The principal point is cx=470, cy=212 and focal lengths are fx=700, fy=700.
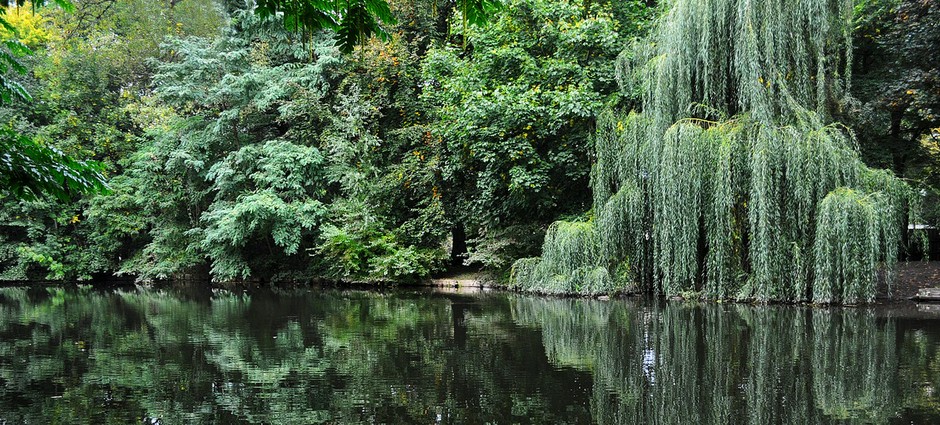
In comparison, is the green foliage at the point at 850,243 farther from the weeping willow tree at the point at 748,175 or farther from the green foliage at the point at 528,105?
the green foliage at the point at 528,105

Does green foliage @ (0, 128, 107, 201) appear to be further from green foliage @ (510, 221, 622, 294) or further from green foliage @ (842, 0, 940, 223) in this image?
green foliage @ (842, 0, 940, 223)

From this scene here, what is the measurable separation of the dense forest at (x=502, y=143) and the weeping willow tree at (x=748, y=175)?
0.14 ft

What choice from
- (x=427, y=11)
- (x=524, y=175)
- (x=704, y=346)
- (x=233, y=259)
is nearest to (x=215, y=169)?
(x=233, y=259)

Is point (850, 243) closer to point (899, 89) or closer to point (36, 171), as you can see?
point (899, 89)

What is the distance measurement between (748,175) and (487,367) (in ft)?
23.5

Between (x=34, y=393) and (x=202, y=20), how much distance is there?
77.7 ft

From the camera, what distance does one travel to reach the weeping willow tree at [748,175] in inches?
443

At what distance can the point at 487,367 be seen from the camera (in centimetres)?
676

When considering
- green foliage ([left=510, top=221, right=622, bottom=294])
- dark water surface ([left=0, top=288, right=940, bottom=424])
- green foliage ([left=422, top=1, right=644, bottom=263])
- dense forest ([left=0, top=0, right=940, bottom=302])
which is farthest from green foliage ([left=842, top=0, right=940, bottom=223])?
dark water surface ([left=0, top=288, right=940, bottom=424])

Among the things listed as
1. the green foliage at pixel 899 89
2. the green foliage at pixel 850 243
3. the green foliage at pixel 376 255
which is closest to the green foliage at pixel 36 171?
the green foliage at pixel 850 243

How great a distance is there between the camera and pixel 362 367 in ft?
22.9

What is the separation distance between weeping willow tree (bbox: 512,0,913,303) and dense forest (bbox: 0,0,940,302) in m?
0.04

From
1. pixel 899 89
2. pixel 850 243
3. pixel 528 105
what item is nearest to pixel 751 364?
pixel 850 243

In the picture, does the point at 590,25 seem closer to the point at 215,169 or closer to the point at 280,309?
the point at 280,309
